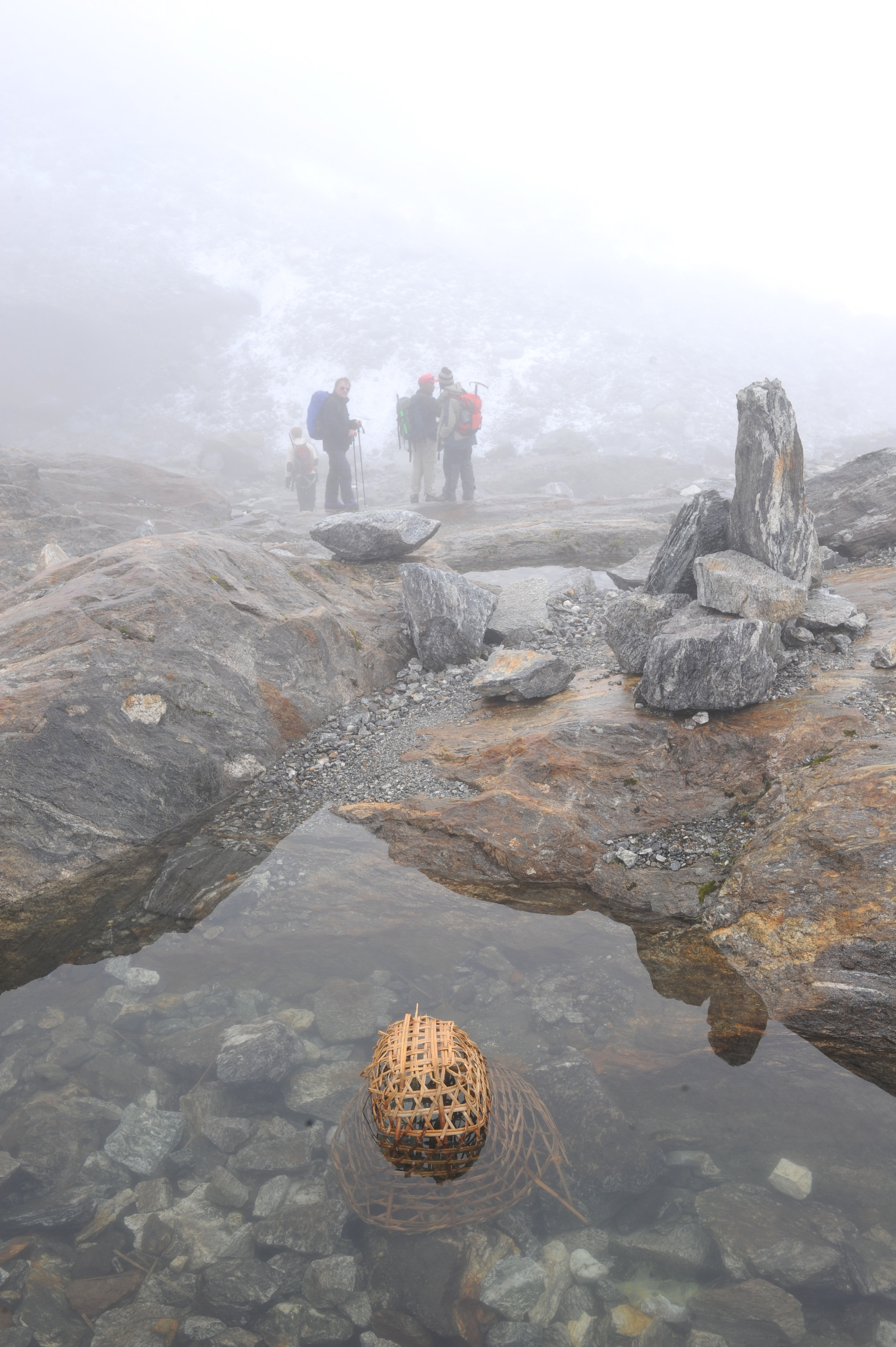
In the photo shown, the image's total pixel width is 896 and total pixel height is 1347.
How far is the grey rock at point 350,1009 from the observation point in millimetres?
4328

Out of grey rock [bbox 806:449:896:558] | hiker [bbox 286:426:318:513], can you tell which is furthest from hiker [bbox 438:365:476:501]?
grey rock [bbox 806:449:896:558]

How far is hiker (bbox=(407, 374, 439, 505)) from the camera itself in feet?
61.1

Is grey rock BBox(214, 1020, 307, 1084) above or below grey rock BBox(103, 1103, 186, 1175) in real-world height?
above

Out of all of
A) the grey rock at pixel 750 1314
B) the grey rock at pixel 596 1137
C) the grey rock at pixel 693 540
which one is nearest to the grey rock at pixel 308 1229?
the grey rock at pixel 596 1137

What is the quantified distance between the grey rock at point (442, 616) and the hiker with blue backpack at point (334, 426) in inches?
407

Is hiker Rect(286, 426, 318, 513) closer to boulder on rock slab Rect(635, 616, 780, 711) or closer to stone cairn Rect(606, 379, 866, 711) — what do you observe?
stone cairn Rect(606, 379, 866, 711)

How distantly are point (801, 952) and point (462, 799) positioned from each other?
2.74 metres

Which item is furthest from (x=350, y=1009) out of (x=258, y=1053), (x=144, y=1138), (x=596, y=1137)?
(x=596, y=1137)

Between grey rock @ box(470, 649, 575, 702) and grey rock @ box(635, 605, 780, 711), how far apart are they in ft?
4.14

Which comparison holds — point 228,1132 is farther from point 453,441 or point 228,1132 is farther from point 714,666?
point 453,441

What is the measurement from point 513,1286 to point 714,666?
14.1 ft

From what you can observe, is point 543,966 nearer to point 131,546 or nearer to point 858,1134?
point 858,1134

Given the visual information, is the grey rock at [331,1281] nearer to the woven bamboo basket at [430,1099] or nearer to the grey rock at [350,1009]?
the woven bamboo basket at [430,1099]

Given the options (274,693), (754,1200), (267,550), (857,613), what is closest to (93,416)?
(267,550)
